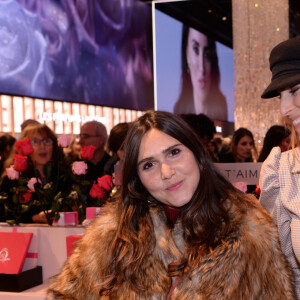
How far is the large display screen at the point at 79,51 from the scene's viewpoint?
851 cm

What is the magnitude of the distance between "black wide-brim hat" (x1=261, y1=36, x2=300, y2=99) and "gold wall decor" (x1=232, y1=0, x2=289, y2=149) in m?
3.71

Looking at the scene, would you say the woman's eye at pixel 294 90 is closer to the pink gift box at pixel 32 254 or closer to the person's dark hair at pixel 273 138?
the pink gift box at pixel 32 254

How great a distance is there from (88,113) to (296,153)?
9.49 meters

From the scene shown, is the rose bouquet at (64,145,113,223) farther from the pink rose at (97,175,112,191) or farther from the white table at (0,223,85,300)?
the white table at (0,223,85,300)

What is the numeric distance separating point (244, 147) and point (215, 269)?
124 inches

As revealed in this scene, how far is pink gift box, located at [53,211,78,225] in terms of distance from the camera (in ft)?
8.38

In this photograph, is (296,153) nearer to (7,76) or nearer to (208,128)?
(208,128)

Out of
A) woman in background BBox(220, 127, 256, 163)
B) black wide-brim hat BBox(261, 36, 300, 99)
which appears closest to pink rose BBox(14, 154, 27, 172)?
black wide-brim hat BBox(261, 36, 300, 99)

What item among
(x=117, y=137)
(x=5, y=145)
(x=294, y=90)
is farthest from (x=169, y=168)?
(x=5, y=145)

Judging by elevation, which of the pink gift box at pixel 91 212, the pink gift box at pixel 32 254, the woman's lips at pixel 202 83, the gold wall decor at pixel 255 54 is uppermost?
the woman's lips at pixel 202 83

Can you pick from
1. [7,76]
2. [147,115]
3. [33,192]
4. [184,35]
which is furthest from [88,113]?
[147,115]

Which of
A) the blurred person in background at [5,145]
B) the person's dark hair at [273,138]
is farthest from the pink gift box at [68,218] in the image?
the blurred person in background at [5,145]

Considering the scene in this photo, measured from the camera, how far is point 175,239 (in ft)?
5.70

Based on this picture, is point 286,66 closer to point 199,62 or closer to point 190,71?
point 190,71
